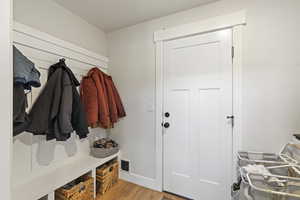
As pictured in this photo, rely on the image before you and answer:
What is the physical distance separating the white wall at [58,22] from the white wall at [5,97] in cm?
124

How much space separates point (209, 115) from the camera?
5.41 feet

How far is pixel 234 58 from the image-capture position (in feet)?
4.97

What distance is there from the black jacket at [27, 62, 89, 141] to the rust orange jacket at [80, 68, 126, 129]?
0.26 metres

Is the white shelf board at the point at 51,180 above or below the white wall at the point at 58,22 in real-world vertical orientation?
below

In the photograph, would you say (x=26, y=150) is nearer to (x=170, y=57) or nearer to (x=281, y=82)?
(x=170, y=57)

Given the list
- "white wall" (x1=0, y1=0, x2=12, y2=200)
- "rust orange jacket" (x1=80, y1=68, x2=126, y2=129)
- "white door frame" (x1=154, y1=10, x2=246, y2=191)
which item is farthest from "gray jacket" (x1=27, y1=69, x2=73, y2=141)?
"white door frame" (x1=154, y1=10, x2=246, y2=191)

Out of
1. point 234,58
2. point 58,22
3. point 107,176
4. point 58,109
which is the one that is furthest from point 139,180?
point 58,22

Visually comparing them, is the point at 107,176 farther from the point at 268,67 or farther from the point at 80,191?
the point at 268,67

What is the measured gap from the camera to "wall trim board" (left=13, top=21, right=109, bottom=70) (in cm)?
133

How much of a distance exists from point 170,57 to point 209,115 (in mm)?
841

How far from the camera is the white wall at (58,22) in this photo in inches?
55.7

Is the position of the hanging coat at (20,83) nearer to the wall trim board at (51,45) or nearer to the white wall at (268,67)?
the wall trim board at (51,45)

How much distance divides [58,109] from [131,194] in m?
1.33

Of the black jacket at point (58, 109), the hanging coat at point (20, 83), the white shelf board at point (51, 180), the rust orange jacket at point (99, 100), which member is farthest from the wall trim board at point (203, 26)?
the white shelf board at point (51, 180)
